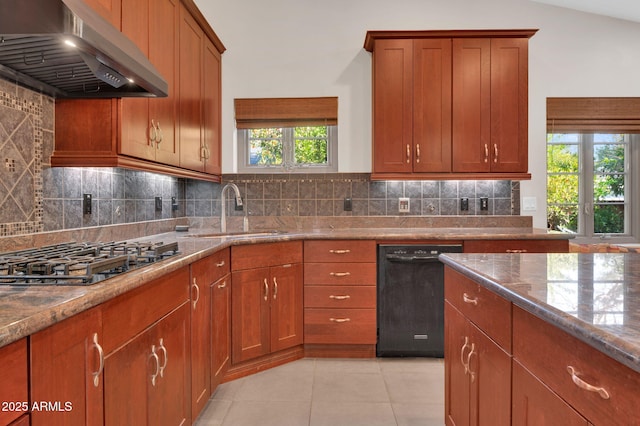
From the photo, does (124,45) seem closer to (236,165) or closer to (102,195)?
(102,195)

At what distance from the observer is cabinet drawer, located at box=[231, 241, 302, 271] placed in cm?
254

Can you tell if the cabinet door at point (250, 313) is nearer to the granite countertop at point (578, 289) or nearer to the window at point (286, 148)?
the window at point (286, 148)

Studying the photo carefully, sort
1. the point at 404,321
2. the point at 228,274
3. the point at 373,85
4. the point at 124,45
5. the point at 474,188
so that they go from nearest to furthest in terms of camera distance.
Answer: the point at 124,45, the point at 228,274, the point at 404,321, the point at 373,85, the point at 474,188

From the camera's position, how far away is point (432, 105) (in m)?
3.15

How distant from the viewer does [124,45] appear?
143 centimetres

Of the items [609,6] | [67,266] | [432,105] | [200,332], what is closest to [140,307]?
[67,266]

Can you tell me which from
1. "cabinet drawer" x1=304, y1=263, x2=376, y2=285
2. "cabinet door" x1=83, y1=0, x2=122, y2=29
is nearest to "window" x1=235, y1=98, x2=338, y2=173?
"cabinet drawer" x1=304, y1=263, x2=376, y2=285

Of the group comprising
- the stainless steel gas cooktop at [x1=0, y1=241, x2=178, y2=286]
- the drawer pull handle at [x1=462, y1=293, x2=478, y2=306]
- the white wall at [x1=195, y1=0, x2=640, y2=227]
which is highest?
the white wall at [x1=195, y1=0, x2=640, y2=227]

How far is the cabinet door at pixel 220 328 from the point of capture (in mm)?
2195

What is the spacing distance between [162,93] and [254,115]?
1.64m

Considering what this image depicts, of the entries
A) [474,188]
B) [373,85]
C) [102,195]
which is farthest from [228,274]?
[474,188]

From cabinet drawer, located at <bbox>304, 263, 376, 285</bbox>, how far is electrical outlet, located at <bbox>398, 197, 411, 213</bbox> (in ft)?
2.48

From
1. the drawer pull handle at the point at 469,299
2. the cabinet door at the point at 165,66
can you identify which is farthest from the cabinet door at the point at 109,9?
the drawer pull handle at the point at 469,299

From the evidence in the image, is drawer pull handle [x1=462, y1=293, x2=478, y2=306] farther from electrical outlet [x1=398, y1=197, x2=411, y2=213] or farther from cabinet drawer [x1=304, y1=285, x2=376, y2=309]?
electrical outlet [x1=398, y1=197, x2=411, y2=213]
